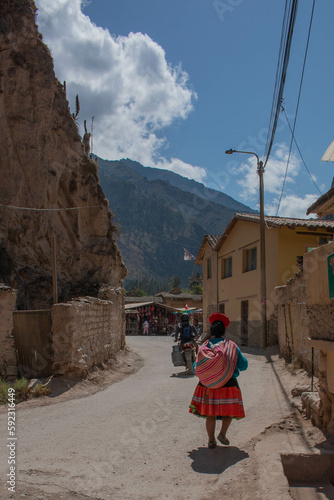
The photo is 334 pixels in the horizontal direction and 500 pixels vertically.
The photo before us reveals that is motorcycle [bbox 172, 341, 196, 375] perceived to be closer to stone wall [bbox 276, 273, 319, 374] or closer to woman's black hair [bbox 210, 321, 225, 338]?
stone wall [bbox 276, 273, 319, 374]

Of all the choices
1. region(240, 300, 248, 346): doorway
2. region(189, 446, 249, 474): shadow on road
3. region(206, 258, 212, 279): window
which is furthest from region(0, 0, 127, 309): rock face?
region(189, 446, 249, 474): shadow on road

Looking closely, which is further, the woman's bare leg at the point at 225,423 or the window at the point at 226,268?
the window at the point at 226,268

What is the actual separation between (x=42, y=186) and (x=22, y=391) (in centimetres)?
1226

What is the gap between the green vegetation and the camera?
25.7 ft

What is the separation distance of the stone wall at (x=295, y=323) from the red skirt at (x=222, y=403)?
4.00 meters

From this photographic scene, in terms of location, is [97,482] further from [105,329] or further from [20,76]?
[20,76]

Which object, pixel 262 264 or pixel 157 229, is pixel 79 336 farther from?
pixel 157 229

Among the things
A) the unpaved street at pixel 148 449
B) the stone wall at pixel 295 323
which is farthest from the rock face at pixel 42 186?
the unpaved street at pixel 148 449

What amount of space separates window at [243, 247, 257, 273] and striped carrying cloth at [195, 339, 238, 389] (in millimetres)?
16347

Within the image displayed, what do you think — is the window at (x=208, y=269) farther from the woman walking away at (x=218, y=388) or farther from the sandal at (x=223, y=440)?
the sandal at (x=223, y=440)

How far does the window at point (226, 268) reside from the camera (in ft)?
80.7

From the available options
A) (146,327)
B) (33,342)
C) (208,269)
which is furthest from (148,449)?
(146,327)

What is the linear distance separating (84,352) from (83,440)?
4.80 meters

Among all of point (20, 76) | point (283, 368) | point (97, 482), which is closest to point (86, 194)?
point (20, 76)
